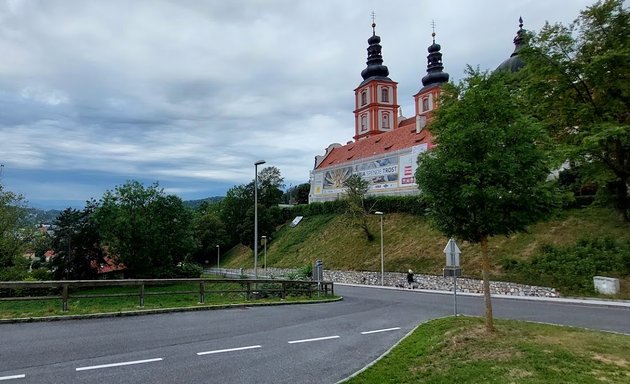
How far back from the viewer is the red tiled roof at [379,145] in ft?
170

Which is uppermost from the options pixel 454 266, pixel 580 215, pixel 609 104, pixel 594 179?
pixel 609 104

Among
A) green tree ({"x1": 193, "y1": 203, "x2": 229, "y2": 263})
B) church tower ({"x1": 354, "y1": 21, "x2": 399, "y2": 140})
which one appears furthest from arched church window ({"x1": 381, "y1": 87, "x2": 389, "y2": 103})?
green tree ({"x1": 193, "y1": 203, "x2": 229, "y2": 263})

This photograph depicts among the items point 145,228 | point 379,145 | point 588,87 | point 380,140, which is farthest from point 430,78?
point 145,228

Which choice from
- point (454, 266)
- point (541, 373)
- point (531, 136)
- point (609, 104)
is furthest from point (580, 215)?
point (541, 373)

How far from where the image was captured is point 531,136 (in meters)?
9.19

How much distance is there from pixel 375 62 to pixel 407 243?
57.7m

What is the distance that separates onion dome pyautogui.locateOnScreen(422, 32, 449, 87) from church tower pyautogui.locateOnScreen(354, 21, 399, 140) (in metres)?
7.58

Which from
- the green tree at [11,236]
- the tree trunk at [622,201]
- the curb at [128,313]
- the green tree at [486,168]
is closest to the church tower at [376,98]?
the tree trunk at [622,201]

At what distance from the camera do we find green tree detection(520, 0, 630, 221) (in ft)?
77.4

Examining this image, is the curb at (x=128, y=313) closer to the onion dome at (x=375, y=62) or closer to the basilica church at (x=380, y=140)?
the basilica church at (x=380, y=140)

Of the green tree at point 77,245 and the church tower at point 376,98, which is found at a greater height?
the church tower at point 376,98

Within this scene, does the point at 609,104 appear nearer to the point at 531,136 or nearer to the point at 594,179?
the point at 594,179

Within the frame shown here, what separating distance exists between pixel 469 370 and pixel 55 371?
650 centimetres

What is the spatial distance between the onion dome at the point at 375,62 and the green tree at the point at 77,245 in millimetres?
62185
